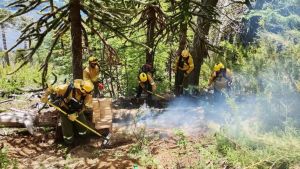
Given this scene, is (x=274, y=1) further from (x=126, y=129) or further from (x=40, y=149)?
(x=40, y=149)

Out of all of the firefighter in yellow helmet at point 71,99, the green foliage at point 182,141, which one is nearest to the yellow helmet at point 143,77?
the firefighter in yellow helmet at point 71,99

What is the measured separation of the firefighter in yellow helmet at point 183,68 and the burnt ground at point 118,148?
2.76 m

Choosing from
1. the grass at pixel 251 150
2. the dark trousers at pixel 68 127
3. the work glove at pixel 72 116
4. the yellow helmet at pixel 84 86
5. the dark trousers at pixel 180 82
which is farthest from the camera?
the dark trousers at pixel 180 82

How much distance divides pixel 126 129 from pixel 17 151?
2704 mm

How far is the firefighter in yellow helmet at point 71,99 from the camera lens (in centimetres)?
812

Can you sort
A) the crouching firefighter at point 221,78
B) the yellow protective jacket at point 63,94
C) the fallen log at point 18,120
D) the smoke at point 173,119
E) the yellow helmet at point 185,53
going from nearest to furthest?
the yellow protective jacket at point 63,94, the smoke at point 173,119, the fallen log at point 18,120, the crouching firefighter at point 221,78, the yellow helmet at point 185,53

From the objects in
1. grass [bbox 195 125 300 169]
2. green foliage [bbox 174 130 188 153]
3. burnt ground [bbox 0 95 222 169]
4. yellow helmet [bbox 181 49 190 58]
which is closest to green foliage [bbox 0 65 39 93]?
burnt ground [bbox 0 95 222 169]

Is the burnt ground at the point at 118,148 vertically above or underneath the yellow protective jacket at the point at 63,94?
underneath

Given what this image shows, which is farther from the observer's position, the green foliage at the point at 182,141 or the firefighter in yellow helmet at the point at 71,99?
the firefighter in yellow helmet at the point at 71,99

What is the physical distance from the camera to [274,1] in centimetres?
1523

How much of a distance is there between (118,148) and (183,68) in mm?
4448

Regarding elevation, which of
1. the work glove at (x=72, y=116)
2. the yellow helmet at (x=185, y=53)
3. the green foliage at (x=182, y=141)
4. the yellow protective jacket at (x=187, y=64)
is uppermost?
the yellow helmet at (x=185, y=53)

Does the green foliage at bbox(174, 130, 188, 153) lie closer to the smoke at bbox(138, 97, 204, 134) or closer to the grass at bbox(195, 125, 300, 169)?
the grass at bbox(195, 125, 300, 169)

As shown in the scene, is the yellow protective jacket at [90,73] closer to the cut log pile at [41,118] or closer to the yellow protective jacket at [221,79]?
the cut log pile at [41,118]
